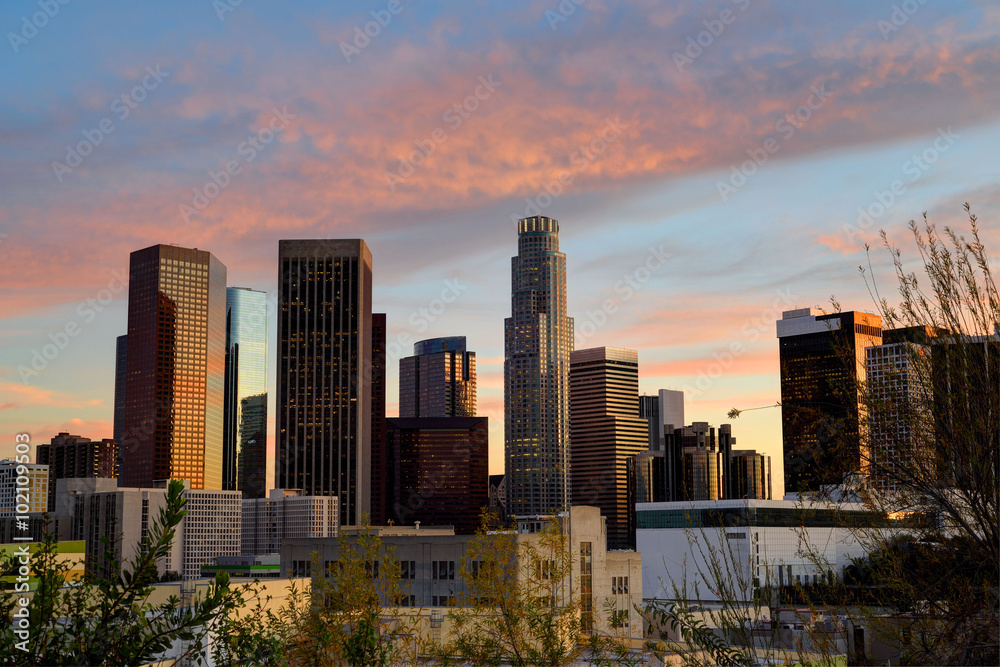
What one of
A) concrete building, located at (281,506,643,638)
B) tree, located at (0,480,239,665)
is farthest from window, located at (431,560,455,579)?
tree, located at (0,480,239,665)

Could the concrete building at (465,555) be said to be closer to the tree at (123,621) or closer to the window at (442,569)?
the window at (442,569)

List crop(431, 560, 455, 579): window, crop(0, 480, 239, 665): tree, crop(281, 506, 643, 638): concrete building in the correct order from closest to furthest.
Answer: crop(0, 480, 239, 665): tree → crop(281, 506, 643, 638): concrete building → crop(431, 560, 455, 579): window

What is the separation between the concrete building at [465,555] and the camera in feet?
354

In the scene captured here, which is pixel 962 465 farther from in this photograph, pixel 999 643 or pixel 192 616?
pixel 192 616

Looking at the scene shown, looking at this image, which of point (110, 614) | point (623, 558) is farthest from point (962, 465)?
point (623, 558)

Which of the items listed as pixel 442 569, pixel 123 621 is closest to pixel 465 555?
pixel 442 569

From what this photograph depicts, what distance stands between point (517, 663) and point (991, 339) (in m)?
9.17

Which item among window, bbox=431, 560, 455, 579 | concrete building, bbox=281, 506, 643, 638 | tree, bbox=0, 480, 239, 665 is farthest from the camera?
window, bbox=431, 560, 455, 579

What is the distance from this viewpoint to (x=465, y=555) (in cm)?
11012

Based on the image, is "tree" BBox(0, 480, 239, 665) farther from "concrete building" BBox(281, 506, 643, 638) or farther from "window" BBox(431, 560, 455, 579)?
"window" BBox(431, 560, 455, 579)

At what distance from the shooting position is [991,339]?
39.8 feet

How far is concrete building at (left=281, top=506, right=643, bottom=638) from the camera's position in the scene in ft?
354

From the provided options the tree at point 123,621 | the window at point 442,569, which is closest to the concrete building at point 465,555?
the window at point 442,569

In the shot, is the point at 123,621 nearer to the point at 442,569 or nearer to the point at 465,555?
the point at 465,555
